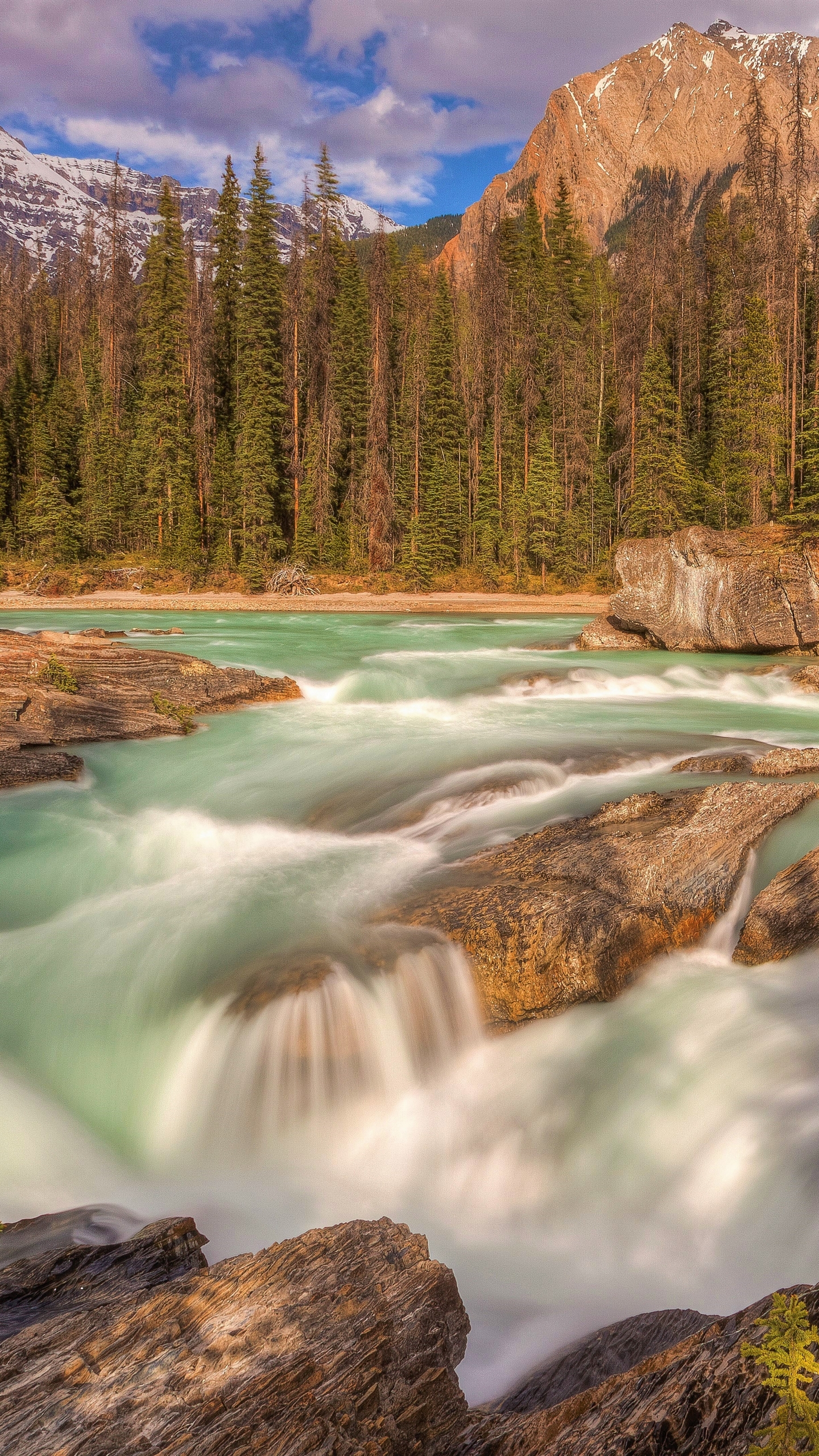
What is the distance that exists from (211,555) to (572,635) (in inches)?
878

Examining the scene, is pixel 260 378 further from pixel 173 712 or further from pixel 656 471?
pixel 173 712

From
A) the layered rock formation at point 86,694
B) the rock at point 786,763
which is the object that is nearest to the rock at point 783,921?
the rock at point 786,763

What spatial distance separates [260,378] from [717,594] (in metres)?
27.5

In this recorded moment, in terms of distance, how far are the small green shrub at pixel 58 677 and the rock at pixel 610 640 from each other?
1332 centimetres

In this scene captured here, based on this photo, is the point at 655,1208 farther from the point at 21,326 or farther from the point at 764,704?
the point at 21,326

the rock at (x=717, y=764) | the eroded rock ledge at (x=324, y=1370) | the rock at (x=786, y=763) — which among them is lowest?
the eroded rock ledge at (x=324, y=1370)

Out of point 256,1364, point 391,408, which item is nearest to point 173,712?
point 256,1364

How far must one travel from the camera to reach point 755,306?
3138 cm

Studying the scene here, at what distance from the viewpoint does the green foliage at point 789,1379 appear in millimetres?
1781

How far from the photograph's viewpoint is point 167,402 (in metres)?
42.1

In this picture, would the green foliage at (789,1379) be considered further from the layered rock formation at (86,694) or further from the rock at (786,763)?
the layered rock formation at (86,694)

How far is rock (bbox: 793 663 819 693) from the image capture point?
54.7 feet

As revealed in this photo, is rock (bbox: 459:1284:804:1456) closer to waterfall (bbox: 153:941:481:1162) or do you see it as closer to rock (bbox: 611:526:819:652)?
waterfall (bbox: 153:941:481:1162)

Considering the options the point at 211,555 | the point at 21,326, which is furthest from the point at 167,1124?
the point at 21,326
